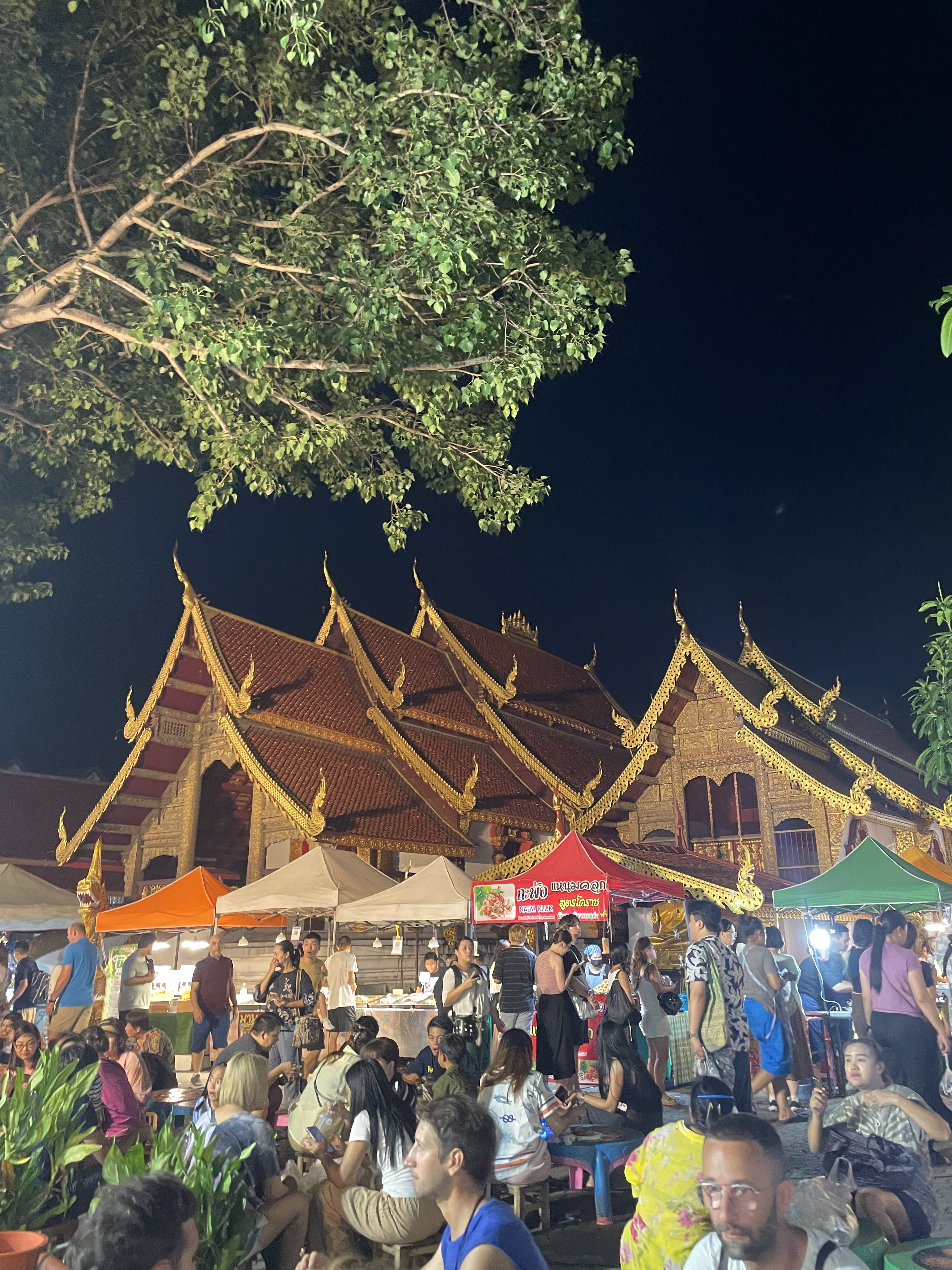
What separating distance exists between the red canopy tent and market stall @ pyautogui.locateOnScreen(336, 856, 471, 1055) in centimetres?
29

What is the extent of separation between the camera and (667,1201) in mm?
2736

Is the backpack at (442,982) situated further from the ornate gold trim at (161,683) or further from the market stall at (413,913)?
the ornate gold trim at (161,683)

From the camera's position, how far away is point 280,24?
21.0 feet

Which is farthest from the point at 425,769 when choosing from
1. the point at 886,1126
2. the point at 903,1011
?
the point at 886,1126

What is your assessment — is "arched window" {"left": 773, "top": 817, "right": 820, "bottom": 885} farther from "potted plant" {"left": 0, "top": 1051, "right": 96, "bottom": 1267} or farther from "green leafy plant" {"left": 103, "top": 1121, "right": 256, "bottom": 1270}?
"green leafy plant" {"left": 103, "top": 1121, "right": 256, "bottom": 1270}

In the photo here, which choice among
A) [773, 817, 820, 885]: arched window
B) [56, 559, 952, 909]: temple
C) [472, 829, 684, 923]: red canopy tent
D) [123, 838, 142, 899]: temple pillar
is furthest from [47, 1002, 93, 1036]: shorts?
[773, 817, 820, 885]: arched window

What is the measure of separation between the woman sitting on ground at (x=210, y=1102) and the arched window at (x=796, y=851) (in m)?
11.9

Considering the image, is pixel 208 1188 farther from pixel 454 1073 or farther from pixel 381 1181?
pixel 454 1073

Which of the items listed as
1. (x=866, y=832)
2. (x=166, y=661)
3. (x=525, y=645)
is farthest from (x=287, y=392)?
(x=525, y=645)

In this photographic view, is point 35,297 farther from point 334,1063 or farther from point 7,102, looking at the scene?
point 334,1063

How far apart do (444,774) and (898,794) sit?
7394 millimetres

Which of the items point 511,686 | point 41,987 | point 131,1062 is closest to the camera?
point 131,1062

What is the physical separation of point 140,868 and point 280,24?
14.1m

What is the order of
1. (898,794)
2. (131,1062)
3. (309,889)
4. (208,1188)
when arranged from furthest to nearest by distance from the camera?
(898,794)
(309,889)
(131,1062)
(208,1188)
